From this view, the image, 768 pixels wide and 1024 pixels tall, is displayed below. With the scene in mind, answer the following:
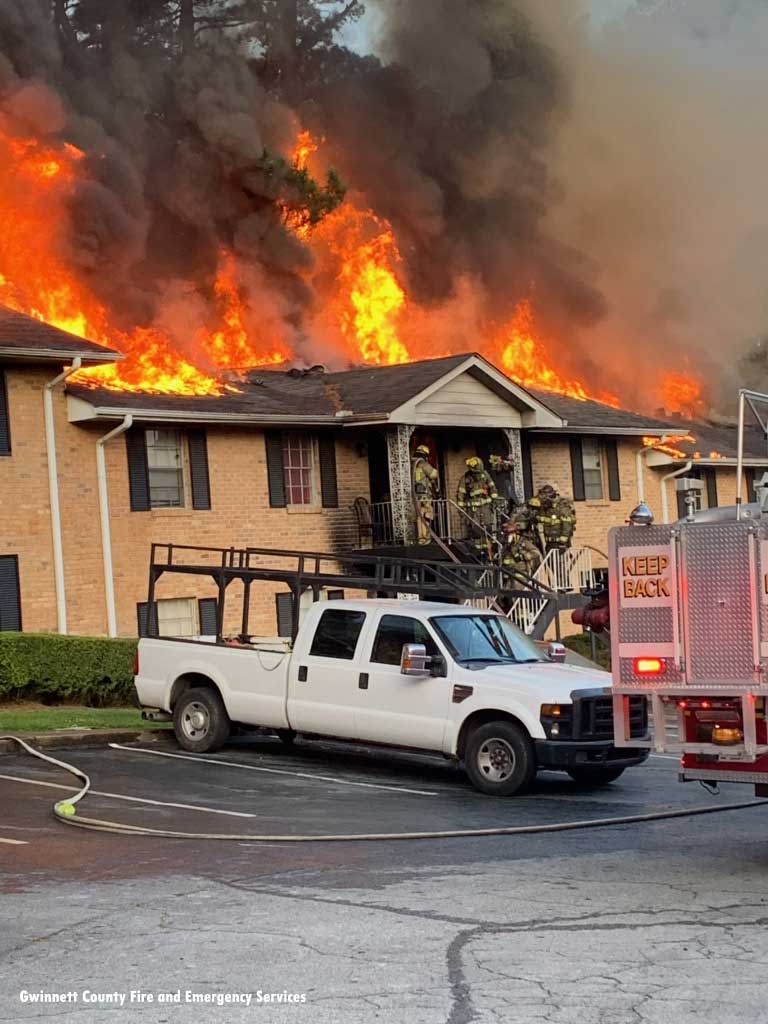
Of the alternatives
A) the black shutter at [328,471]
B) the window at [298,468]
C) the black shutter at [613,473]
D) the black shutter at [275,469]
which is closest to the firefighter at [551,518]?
the black shutter at [328,471]

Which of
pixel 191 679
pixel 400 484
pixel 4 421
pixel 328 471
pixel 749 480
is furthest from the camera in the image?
pixel 749 480

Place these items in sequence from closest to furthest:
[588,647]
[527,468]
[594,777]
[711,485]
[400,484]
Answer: [594,777] → [400,484] → [588,647] → [527,468] → [711,485]

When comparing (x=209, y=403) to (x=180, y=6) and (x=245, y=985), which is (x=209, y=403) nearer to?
(x=245, y=985)

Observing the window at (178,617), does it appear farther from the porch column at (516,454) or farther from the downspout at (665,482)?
the downspout at (665,482)

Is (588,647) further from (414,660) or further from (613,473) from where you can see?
(414,660)

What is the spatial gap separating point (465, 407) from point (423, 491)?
6.48 feet

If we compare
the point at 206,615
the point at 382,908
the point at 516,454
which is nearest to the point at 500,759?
the point at 382,908

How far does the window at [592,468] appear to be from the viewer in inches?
1208

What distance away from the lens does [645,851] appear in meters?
10.2

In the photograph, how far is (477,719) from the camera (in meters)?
13.5

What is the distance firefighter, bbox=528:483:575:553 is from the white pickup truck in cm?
1174

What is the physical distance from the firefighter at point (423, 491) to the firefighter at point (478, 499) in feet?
2.55

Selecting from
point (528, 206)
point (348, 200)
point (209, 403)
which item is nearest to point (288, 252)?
point (348, 200)

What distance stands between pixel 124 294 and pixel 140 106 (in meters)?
10.1
